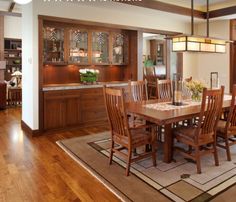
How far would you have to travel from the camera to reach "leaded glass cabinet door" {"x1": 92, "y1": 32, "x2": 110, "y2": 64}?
594 centimetres

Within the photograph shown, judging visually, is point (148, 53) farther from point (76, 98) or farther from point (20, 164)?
point (20, 164)

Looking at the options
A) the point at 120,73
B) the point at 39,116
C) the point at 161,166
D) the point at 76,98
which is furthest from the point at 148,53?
the point at 161,166

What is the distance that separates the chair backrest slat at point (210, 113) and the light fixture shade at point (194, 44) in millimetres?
919

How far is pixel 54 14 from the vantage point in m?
4.84

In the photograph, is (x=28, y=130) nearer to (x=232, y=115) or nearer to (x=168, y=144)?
(x=168, y=144)

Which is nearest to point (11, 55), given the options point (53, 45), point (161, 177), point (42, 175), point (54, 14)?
point (53, 45)

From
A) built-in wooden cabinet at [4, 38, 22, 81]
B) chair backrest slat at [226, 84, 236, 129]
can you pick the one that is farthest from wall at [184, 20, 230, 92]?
built-in wooden cabinet at [4, 38, 22, 81]

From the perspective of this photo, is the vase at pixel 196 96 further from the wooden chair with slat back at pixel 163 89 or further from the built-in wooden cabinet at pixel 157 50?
the built-in wooden cabinet at pixel 157 50

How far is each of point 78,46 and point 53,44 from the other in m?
0.59

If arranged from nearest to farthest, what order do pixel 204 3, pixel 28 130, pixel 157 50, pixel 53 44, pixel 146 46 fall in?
pixel 28 130, pixel 53 44, pixel 204 3, pixel 157 50, pixel 146 46

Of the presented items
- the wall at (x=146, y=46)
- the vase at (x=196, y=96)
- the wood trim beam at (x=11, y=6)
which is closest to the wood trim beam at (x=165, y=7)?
the vase at (x=196, y=96)

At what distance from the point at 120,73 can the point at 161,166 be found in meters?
3.77

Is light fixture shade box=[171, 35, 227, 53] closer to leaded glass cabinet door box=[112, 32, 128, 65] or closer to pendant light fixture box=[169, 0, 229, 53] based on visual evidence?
pendant light fixture box=[169, 0, 229, 53]

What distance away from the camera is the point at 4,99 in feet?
24.8
